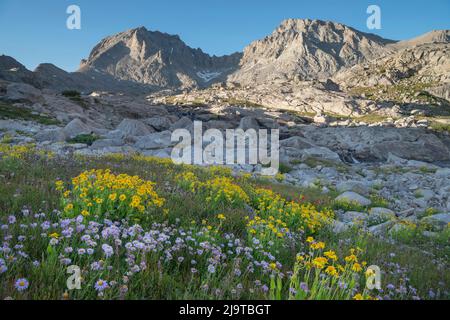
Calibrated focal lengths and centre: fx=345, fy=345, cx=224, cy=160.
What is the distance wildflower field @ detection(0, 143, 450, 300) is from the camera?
2.87m

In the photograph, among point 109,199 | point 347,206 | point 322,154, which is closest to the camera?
point 109,199

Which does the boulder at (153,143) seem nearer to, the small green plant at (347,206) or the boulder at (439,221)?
the small green plant at (347,206)

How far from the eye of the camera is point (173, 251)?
3918mm

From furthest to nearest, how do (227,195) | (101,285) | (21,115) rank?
(21,115) → (227,195) → (101,285)

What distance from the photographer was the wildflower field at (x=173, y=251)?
9.41ft

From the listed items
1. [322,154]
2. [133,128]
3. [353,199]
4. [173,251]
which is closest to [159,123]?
[133,128]

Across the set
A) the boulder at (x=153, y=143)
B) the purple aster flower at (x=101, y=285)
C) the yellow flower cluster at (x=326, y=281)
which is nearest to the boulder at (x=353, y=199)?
the yellow flower cluster at (x=326, y=281)

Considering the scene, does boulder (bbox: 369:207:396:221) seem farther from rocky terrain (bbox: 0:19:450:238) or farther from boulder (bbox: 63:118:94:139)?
boulder (bbox: 63:118:94:139)

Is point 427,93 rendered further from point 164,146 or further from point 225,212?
point 225,212

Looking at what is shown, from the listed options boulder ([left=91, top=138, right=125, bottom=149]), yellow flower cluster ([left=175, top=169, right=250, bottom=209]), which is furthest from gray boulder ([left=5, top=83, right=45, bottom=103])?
yellow flower cluster ([left=175, top=169, right=250, bottom=209])

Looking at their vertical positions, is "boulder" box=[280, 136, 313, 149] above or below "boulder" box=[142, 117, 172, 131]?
below

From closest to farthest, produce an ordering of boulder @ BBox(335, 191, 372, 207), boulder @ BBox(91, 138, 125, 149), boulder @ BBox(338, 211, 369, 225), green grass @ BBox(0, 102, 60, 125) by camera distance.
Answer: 1. boulder @ BBox(338, 211, 369, 225)
2. boulder @ BBox(335, 191, 372, 207)
3. boulder @ BBox(91, 138, 125, 149)
4. green grass @ BBox(0, 102, 60, 125)

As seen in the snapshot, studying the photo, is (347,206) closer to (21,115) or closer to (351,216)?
(351,216)
